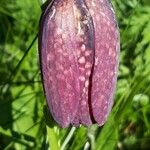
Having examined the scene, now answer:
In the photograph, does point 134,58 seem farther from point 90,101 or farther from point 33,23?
point 90,101

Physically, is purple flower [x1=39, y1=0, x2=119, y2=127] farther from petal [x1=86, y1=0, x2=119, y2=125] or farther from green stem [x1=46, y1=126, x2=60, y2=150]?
green stem [x1=46, y1=126, x2=60, y2=150]

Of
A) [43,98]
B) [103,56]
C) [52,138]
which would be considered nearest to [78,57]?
[103,56]

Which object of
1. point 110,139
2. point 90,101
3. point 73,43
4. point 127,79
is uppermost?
point 73,43

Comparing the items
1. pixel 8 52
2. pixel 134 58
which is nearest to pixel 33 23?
pixel 8 52

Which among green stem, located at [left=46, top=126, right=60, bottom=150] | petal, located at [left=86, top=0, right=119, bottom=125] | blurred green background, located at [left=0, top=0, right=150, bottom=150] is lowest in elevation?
blurred green background, located at [left=0, top=0, right=150, bottom=150]

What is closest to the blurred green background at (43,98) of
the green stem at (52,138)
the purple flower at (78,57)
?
the green stem at (52,138)

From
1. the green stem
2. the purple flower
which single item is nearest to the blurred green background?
the green stem

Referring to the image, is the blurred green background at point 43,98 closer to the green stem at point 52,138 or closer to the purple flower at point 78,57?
the green stem at point 52,138

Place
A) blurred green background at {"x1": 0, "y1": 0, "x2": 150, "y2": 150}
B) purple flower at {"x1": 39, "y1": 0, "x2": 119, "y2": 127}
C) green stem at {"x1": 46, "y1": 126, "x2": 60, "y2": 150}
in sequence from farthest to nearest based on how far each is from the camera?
blurred green background at {"x1": 0, "y1": 0, "x2": 150, "y2": 150}
green stem at {"x1": 46, "y1": 126, "x2": 60, "y2": 150}
purple flower at {"x1": 39, "y1": 0, "x2": 119, "y2": 127}
